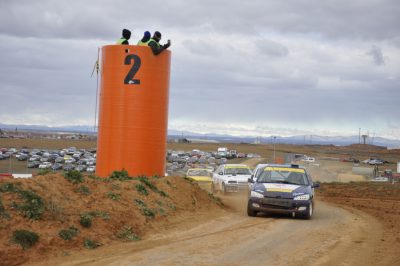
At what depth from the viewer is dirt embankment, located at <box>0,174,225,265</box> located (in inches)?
381

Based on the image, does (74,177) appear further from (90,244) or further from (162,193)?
(162,193)

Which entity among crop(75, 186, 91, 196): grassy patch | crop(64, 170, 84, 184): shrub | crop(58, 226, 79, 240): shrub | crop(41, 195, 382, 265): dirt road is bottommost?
crop(41, 195, 382, 265): dirt road

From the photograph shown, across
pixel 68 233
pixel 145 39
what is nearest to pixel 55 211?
pixel 68 233

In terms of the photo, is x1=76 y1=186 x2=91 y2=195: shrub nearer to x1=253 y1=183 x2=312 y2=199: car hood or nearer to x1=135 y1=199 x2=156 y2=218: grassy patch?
x1=135 y1=199 x2=156 y2=218: grassy patch

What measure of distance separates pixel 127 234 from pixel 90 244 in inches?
50.8

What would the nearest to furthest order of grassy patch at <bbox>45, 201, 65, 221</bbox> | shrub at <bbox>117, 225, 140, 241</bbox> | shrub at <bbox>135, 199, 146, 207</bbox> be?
grassy patch at <bbox>45, 201, 65, 221</bbox>
shrub at <bbox>117, 225, 140, 241</bbox>
shrub at <bbox>135, 199, 146, 207</bbox>

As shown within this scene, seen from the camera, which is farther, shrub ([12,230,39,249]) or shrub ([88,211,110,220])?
shrub ([88,211,110,220])

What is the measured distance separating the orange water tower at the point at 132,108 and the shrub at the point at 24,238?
703 centimetres

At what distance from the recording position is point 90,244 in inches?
406

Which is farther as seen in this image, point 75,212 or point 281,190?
point 281,190

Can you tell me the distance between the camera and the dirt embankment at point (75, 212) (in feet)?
31.8

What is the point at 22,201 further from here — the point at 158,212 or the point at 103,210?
the point at 158,212

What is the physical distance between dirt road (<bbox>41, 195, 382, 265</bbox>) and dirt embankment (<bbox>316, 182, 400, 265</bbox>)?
0.86 feet

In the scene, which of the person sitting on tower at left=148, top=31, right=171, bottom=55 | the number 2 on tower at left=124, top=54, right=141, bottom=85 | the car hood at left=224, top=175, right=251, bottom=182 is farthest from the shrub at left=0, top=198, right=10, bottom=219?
the car hood at left=224, top=175, right=251, bottom=182
